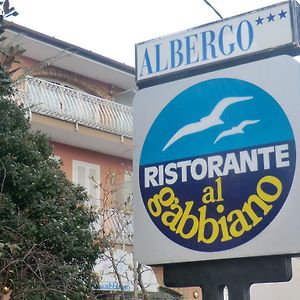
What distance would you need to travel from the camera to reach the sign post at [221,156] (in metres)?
3.53

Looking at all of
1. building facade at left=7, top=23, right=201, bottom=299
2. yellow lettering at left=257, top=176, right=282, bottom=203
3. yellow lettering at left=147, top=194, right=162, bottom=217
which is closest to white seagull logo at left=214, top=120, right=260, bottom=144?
yellow lettering at left=257, top=176, right=282, bottom=203

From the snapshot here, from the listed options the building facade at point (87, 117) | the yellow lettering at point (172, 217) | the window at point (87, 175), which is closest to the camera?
the yellow lettering at point (172, 217)

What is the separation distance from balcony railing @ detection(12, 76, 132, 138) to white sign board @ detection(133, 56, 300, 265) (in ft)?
38.5

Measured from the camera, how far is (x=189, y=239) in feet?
12.3

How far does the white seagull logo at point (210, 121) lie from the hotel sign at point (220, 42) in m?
0.29

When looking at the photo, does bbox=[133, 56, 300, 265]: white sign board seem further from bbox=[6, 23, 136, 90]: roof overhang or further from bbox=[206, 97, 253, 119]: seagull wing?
bbox=[6, 23, 136, 90]: roof overhang

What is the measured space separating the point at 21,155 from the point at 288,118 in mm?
6681

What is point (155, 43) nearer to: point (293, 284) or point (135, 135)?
point (135, 135)

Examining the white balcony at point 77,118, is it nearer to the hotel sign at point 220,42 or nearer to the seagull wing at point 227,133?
the hotel sign at point 220,42

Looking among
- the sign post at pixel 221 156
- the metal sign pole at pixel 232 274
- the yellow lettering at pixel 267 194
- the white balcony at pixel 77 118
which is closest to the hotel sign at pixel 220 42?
the sign post at pixel 221 156

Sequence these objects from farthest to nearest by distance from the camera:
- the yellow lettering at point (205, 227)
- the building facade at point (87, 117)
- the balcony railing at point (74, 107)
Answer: the building facade at point (87, 117) < the balcony railing at point (74, 107) < the yellow lettering at point (205, 227)

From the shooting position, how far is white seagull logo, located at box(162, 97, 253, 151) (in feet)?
12.6

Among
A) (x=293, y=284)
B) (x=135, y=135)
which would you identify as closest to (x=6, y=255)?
(x=135, y=135)

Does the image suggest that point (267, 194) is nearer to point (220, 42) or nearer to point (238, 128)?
point (238, 128)
